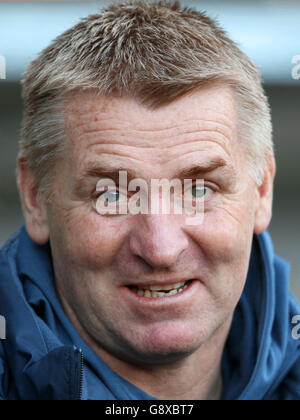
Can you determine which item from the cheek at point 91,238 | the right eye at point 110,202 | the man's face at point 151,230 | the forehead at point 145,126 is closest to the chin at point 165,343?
the man's face at point 151,230

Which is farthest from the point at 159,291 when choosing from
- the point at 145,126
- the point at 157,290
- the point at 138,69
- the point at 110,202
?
the point at 138,69

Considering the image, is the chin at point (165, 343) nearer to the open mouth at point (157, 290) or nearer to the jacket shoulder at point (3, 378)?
the open mouth at point (157, 290)

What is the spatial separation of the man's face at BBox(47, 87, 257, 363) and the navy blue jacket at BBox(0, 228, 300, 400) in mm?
87

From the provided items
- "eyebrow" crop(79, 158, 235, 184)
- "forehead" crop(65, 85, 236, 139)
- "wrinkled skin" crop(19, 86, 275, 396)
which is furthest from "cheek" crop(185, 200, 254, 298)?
"forehead" crop(65, 85, 236, 139)

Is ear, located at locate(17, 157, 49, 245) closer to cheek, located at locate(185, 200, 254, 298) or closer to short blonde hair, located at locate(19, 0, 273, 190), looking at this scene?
short blonde hair, located at locate(19, 0, 273, 190)

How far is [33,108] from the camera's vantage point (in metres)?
1.64

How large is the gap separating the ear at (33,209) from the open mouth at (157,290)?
33 centimetres

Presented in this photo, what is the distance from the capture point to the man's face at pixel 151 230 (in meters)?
1.43

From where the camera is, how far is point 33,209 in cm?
170

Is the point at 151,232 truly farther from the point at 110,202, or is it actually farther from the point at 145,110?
the point at 145,110
